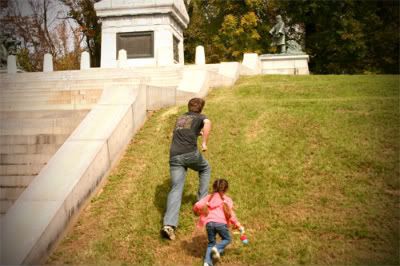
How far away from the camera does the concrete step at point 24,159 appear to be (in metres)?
8.90

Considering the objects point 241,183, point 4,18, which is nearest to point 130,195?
point 241,183

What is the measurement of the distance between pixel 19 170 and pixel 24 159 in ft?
1.12

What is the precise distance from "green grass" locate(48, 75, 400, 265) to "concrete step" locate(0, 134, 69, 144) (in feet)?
5.43

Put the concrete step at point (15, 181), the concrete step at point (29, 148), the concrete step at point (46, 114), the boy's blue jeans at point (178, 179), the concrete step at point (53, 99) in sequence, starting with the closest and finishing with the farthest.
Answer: the boy's blue jeans at point (178, 179) → the concrete step at point (15, 181) → the concrete step at point (29, 148) → the concrete step at point (46, 114) → the concrete step at point (53, 99)

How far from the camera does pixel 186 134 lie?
6.28 meters

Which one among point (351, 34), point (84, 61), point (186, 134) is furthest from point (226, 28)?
point (186, 134)

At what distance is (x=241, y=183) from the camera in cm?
721

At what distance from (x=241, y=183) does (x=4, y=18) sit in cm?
3487

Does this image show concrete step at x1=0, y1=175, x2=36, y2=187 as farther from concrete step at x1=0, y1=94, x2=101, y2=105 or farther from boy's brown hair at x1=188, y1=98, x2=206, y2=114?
concrete step at x1=0, y1=94, x2=101, y2=105

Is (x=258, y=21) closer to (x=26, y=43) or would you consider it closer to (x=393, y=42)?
(x=393, y=42)

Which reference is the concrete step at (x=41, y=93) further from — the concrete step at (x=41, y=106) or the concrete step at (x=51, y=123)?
the concrete step at (x=51, y=123)

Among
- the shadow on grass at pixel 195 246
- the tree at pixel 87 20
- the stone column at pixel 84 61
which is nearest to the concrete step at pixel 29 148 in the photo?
the shadow on grass at pixel 195 246

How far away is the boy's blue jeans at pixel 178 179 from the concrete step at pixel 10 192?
3.45 metres

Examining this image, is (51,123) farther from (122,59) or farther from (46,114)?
(122,59)
